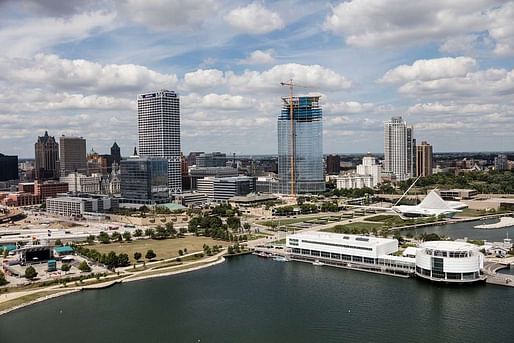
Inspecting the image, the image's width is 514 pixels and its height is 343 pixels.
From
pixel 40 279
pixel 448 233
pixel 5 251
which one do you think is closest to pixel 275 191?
pixel 448 233

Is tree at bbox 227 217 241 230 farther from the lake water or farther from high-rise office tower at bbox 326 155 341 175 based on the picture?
high-rise office tower at bbox 326 155 341 175

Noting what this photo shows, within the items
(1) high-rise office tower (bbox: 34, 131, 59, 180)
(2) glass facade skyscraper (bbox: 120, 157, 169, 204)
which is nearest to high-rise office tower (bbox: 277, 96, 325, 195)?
(2) glass facade skyscraper (bbox: 120, 157, 169, 204)

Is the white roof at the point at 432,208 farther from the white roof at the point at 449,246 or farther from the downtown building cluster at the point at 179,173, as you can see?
the white roof at the point at 449,246

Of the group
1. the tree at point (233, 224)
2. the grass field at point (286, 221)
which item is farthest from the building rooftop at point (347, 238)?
the grass field at point (286, 221)

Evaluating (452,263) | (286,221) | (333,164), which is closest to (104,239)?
(286,221)

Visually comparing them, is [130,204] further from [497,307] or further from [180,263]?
[497,307]
